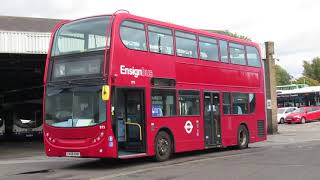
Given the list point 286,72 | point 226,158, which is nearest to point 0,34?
point 226,158

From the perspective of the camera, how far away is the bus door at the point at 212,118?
19.0m

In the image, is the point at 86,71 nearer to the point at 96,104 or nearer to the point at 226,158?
the point at 96,104

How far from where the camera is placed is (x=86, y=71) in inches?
587

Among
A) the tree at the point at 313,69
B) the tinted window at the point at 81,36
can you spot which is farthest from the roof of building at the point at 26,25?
the tree at the point at 313,69

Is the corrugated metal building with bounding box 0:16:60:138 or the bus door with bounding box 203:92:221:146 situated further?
the corrugated metal building with bounding box 0:16:60:138

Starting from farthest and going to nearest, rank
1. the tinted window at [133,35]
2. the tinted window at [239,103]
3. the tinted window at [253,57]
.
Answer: the tinted window at [253,57] < the tinted window at [239,103] < the tinted window at [133,35]

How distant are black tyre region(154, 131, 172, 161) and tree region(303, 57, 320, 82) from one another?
332 feet

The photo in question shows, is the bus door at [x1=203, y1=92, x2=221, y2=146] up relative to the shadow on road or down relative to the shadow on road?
up

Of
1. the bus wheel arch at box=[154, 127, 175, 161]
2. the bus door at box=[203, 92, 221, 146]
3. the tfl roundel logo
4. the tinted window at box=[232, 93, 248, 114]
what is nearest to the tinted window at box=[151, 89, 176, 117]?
the bus wheel arch at box=[154, 127, 175, 161]

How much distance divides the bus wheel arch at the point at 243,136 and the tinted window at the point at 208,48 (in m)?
3.24

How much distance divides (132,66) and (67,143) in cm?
272

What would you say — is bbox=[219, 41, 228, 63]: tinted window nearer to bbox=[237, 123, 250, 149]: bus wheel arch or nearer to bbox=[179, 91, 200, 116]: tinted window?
bbox=[179, 91, 200, 116]: tinted window

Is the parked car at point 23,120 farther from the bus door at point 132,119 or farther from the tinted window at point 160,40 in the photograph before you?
the bus door at point 132,119

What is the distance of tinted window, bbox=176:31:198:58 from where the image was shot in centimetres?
1773
